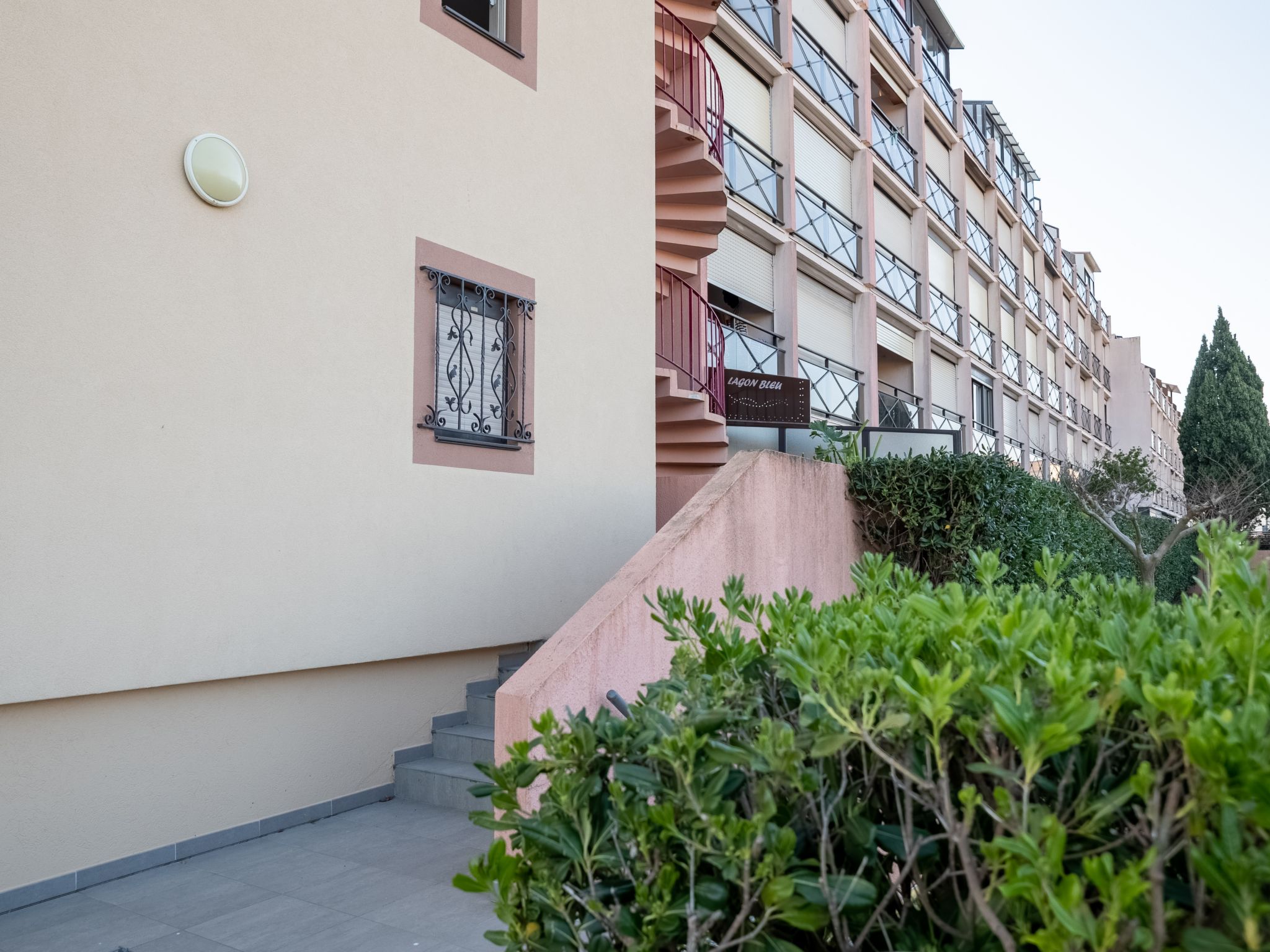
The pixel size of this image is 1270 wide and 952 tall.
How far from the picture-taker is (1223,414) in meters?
38.7

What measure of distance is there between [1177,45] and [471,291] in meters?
16.5

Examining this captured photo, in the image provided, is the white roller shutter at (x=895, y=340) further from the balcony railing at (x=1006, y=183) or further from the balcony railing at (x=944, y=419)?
the balcony railing at (x=1006, y=183)

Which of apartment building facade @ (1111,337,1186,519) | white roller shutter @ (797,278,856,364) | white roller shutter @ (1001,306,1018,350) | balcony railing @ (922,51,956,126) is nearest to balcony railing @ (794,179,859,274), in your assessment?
white roller shutter @ (797,278,856,364)

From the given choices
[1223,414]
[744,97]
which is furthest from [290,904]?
[1223,414]

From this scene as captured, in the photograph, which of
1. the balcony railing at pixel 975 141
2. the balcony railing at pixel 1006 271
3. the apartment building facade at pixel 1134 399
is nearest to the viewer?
the balcony railing at pixel 975 141

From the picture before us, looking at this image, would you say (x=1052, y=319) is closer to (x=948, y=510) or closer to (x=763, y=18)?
(x=763, y=18)

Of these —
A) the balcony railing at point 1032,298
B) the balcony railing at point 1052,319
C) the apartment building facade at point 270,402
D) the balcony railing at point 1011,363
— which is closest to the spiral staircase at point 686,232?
the apartment building facade at point 270,402

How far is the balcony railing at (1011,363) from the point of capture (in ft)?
92.6

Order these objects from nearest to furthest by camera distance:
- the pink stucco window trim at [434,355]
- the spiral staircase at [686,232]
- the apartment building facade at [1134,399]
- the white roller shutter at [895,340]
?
the pink stucco window trim at [434,355] < the spiral staircase at [686,232] < the white roller shutter at [895,340] < the apartment building facade at [1134,399]

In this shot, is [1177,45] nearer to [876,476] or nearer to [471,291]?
[876,476]

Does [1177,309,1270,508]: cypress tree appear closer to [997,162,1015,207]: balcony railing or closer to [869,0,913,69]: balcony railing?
[997,162,1015,207]: balcony railing

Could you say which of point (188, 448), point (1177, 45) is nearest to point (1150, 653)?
point (188, 448)

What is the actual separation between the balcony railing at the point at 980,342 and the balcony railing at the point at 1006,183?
16.7ft

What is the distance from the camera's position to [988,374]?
26359 mm
